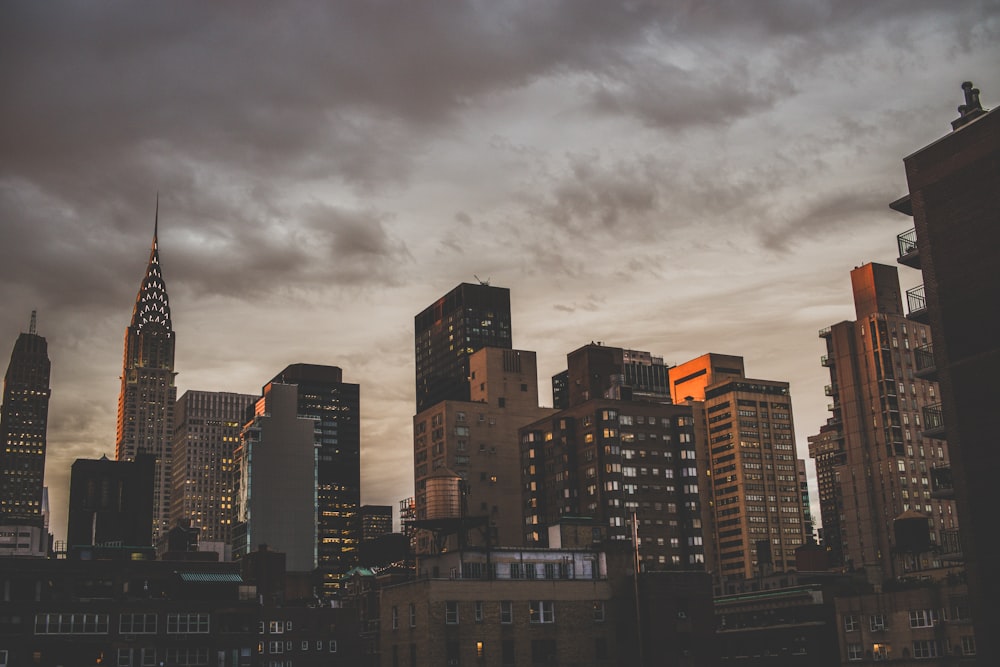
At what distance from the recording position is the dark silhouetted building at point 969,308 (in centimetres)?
5956

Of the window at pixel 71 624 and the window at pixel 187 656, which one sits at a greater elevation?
the window at pixel 71 624

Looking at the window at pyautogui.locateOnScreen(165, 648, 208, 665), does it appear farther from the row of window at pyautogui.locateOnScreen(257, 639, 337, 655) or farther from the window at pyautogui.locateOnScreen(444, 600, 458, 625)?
the window at pyautogui.locateOnScreen(444, 600, 458, 625)

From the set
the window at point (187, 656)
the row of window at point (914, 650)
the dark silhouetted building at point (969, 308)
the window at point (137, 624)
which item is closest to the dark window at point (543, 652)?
the row of window at point (914, 650)

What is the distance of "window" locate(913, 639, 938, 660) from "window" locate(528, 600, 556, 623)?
138ft

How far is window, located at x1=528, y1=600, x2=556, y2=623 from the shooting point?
106125mm

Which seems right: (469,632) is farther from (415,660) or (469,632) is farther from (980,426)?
(980,426)

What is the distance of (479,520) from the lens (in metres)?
114

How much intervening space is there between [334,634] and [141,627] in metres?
37.5

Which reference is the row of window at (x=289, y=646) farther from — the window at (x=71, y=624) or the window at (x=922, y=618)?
the window at (x=922, y=618)

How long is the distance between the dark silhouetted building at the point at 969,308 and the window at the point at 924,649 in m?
62.1

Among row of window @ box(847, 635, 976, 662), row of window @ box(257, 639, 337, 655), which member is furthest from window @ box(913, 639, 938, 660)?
row of window @ box(257, 639, 337, 655)

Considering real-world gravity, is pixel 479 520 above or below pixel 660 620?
above

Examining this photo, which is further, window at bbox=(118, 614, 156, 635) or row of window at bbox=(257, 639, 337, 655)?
row of window at bbox=(257, 639, 337, 655)

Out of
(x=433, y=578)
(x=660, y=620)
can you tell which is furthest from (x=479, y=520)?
(x=660, y=620)
